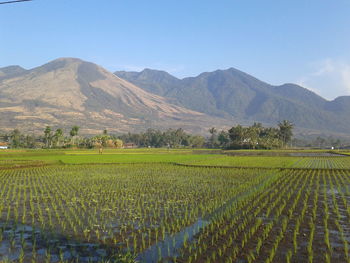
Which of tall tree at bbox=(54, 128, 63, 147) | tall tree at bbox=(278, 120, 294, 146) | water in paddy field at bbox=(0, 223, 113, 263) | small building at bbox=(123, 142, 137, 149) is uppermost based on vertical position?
tall tree at bbox=(278, 120, 294, 146)

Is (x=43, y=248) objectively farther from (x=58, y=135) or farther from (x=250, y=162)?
(x=58, y=135)

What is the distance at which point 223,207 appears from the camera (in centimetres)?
1361

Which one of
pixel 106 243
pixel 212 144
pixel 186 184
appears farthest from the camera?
pixel 212 144

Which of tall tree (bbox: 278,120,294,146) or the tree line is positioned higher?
tall tree (bbox: 278,120,294,146)

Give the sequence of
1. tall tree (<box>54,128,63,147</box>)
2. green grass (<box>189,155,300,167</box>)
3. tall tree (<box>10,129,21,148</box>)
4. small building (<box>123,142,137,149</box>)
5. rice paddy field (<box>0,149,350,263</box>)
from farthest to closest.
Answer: small building (<box>123,142,137,149</box>)
tall tree (<box>10,129,21,148</box>)
tall tree (<box>54,128,63,147</box>)
green grass (<box>189,155,300,167</box>)
rice paddy field (<box>0,149,350,263</box>)

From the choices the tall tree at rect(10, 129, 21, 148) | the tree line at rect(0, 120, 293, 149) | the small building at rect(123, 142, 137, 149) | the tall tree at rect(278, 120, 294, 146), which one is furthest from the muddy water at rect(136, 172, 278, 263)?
the small building at rect(123, 142, 137, 149)

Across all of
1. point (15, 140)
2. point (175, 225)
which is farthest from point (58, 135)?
point (175, 225)

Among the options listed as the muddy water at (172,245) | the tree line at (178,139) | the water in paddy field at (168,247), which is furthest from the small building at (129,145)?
the water in paddy field at (168,247)

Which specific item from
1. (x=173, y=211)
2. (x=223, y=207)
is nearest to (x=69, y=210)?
(x=173, y=211)

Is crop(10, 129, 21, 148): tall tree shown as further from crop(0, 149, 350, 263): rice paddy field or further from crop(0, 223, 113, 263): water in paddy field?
crop(0, 223, 113, 263): water in paddy field

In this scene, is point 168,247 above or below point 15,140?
above

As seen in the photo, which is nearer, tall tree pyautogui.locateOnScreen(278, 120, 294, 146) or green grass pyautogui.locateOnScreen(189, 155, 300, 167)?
green grass pyautogui.locateOnScreen(189, 155, 300, 167)

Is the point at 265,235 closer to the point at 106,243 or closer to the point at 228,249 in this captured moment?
the point at 228,249

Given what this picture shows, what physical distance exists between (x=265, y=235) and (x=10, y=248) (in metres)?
7.07
